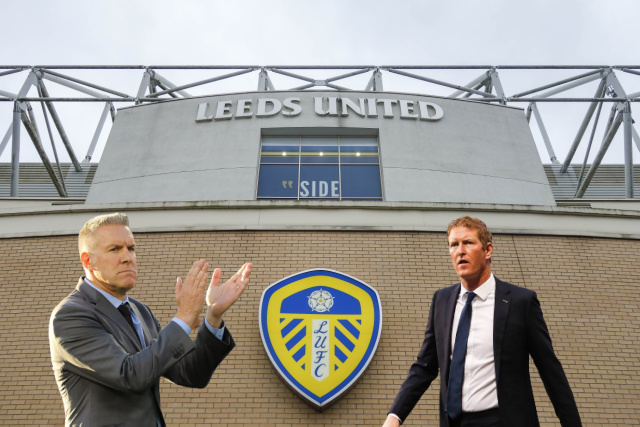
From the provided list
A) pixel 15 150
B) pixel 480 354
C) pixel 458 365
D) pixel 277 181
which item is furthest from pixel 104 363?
pixel 15 150

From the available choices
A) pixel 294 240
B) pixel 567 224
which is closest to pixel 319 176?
pixel 294 240

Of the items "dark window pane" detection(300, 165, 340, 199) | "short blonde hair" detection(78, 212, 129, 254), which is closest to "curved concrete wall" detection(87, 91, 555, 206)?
"dark window pane" detection(300, 165, 340, 199)

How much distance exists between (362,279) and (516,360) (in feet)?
18.9

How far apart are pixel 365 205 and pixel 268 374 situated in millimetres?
3568

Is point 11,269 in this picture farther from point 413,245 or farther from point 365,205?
point 413,245

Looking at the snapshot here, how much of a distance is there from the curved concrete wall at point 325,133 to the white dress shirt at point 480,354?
963 centimetres

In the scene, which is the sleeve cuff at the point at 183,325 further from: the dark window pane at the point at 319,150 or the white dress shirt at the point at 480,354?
the dark window pane at the point at 319,150

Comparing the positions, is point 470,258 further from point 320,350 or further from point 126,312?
point 320,350

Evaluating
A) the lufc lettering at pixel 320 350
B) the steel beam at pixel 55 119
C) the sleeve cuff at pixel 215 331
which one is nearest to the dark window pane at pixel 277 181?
the lufc lettering at pixel 320 350

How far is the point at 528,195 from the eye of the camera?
1318 cm

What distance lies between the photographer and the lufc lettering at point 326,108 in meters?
14.2

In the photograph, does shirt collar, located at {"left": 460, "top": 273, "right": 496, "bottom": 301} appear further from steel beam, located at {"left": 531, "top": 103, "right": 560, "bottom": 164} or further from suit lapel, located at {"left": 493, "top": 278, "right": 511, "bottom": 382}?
steel beam, located at {"left": 531, "top": 103, "right": 560, "bottom": 164}

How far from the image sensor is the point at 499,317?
2963 mm

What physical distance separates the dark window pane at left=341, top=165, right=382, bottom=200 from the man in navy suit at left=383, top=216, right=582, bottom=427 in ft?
32.9
